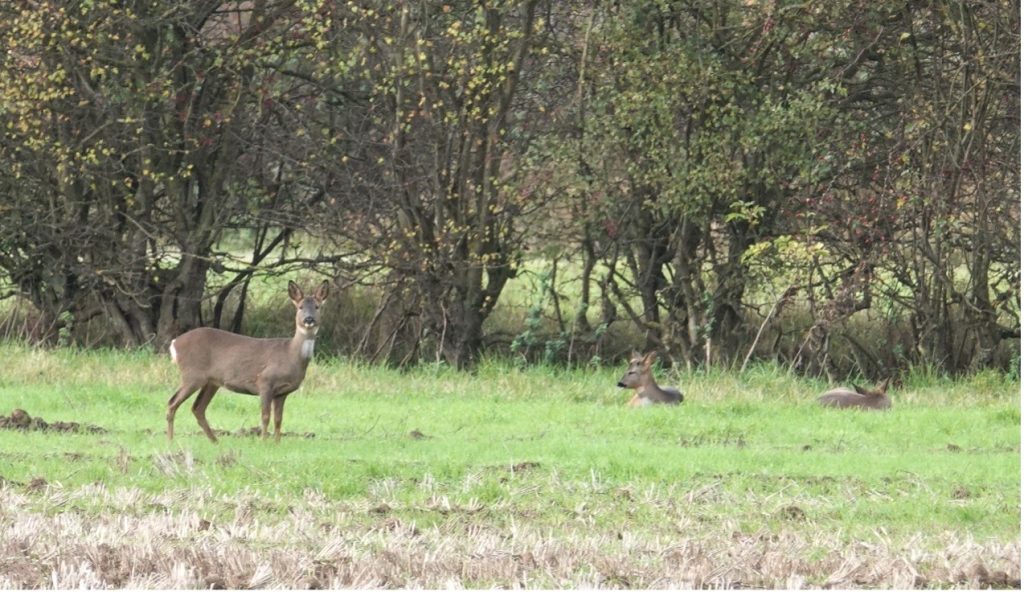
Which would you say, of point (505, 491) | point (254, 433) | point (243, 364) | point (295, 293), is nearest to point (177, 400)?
point (243, 364)

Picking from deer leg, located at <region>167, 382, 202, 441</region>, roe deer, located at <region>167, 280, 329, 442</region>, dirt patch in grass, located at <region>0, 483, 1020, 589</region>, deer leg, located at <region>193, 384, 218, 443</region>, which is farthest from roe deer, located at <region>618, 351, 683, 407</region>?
dirt patch in grass, located at <region>0, 483, 1020, 589</region>

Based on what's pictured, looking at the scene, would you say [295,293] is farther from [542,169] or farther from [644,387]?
[542,169]

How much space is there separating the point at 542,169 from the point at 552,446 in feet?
23.0

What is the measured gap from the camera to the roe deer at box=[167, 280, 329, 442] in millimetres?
12266

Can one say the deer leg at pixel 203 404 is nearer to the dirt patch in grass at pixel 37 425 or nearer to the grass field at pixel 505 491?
the grass field at pixel 505 491

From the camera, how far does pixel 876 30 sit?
17.8m

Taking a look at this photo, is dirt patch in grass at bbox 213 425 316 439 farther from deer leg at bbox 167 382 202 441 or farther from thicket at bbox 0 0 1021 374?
thicket at bbox 0 0 1021 374

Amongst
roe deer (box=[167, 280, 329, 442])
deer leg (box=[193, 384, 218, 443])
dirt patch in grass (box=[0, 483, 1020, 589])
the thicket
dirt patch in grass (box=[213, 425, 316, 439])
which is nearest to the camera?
dirt patch in grass (box=[0, 483, 1020, 589])

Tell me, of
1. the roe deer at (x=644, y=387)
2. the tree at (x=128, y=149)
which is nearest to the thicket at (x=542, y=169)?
the tree at (x=128, y=149)

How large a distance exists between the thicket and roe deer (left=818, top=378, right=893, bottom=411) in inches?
108

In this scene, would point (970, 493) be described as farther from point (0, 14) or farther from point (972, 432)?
point (0, 14)

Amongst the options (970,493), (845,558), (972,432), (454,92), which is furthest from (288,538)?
(454,92)

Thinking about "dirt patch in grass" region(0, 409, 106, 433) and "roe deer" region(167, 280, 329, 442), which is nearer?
"roe deer" region(167, 280, 329, 442)

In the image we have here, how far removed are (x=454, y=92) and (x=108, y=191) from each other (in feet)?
14.0
